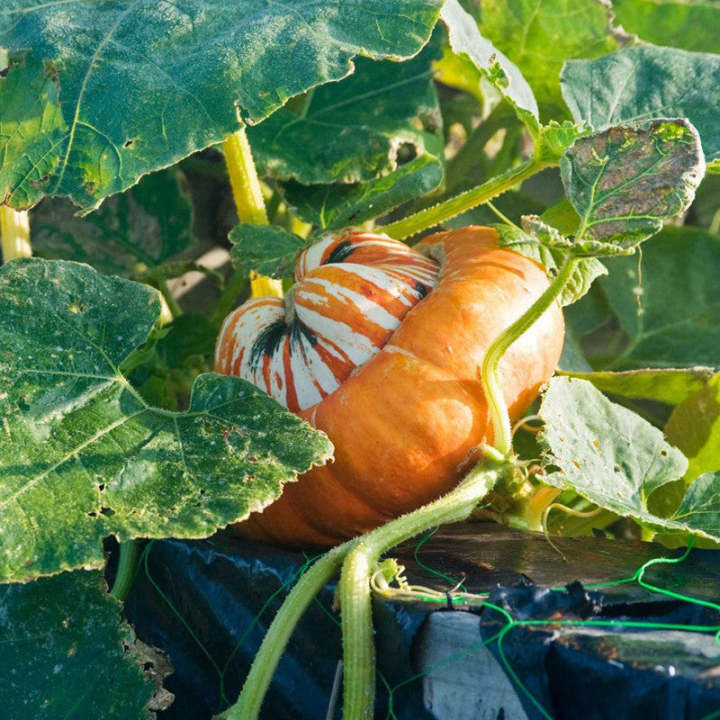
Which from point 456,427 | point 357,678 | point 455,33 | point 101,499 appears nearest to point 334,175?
point 455,33

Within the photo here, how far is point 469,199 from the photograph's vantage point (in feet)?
5.05

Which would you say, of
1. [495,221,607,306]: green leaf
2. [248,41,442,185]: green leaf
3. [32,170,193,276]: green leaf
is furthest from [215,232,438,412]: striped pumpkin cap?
[32,170,193,276]: green leaf

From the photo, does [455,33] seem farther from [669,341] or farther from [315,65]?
[669,341]

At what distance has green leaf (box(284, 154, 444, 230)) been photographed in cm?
164

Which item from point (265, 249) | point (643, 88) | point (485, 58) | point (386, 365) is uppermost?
point (485, 58)

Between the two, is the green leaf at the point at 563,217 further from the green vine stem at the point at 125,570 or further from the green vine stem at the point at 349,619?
the green vine stem at the point at 125,570

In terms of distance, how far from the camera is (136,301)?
131cm

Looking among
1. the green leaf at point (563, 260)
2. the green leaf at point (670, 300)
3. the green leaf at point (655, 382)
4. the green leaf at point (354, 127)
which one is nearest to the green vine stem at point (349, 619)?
the green leaf at point (563, 260)

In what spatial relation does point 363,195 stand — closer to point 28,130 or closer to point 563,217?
point 563,217

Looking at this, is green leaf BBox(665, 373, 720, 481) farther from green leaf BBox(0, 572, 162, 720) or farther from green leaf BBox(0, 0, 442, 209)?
green leaf BBox(0, 572, 162, 720)

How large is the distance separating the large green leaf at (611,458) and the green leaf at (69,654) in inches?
21.2

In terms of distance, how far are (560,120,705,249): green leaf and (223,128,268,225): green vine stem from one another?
644mm

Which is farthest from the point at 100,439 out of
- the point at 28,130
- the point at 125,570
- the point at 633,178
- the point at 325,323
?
the point at 633,178

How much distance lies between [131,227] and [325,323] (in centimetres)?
87
